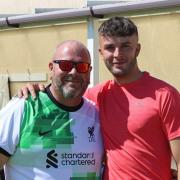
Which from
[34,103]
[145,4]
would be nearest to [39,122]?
[34,103]

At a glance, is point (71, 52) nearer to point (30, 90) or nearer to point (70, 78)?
point (70, 78)

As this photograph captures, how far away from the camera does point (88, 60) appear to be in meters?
2.59

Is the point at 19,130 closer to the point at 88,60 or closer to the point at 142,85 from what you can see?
the point at 88,60

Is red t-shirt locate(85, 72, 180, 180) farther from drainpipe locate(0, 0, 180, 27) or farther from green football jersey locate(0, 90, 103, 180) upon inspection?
drainpipe locate(0, 0, 180, 27)

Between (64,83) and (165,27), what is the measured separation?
1821 millimetres

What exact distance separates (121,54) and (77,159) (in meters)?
0.61

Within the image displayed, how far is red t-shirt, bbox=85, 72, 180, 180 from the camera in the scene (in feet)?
8.13

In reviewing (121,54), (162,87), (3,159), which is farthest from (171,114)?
(3,159)

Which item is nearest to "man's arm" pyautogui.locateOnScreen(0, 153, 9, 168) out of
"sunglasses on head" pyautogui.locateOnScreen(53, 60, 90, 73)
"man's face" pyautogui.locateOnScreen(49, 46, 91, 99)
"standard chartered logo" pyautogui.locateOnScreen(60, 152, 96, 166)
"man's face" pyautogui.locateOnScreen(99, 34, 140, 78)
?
"standard chartered logo" pyautogui.locateOnScreen(60, 152, 96, 166)

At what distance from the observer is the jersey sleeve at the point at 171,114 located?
96.4 inches

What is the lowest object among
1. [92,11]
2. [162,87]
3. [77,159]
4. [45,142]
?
[77,159]

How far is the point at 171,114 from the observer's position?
245 centimetres

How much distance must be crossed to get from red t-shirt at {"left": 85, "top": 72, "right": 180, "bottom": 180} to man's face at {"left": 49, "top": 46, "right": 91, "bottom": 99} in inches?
10.1

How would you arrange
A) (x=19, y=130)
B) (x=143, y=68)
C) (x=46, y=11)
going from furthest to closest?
(x=46, y=11), (x=143, y=68), (x=19, y=130)
